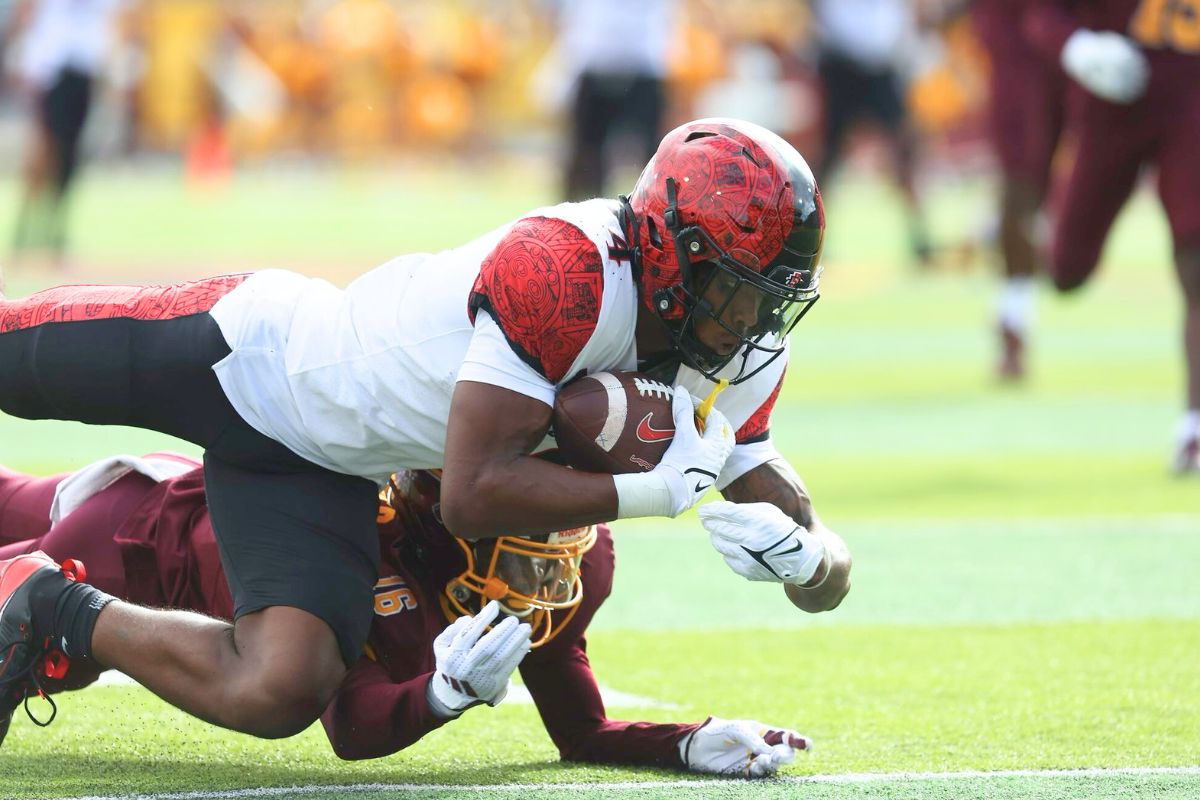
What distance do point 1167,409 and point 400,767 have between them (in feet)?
19.5

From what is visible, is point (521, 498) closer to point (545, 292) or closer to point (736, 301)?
point (545, 292)

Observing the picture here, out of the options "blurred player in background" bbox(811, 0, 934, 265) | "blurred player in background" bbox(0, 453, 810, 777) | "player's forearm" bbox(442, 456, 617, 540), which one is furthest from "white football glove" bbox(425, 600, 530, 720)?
"blurred player in background" bbox(811, 0, 934, 265)

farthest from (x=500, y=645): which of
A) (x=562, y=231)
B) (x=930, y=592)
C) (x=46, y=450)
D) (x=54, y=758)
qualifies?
(x=46, y=450)

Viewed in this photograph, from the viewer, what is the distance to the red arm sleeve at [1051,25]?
24.3ft

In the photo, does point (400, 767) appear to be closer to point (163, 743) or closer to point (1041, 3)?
point (163, 743)

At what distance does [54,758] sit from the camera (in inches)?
143

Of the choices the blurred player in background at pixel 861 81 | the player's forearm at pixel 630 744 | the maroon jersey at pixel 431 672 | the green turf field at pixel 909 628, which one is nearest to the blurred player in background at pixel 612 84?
the blurred player in background at pixel 861 81

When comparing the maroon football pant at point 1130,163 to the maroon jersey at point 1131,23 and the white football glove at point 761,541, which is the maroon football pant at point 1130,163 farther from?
the white football glove at point 761,541

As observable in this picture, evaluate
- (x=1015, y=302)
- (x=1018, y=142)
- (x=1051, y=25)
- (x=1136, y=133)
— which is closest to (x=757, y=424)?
(x=1136, y=133)

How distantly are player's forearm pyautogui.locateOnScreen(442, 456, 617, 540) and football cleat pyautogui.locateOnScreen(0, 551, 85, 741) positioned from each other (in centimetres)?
79

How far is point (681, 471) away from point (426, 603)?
688 mm

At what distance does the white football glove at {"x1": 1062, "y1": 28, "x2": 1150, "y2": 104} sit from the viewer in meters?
6.95

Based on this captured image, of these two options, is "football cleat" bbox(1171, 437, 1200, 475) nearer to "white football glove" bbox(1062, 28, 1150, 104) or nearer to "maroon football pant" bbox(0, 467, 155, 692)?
"white football glove" bbox(1062, 28, 1150, 104)

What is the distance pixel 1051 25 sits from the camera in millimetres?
7508
